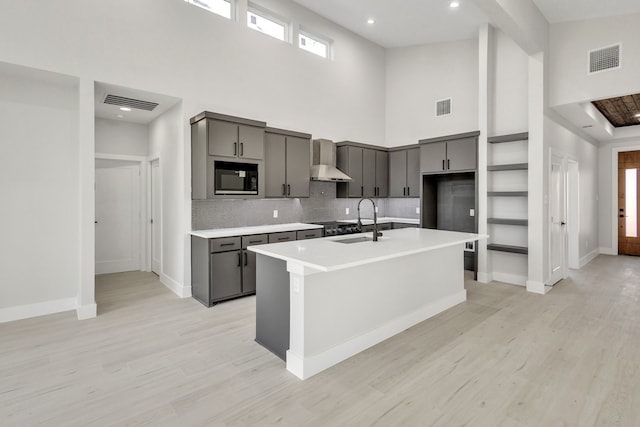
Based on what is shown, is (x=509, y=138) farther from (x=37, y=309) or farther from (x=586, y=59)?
(x=37, y=309)

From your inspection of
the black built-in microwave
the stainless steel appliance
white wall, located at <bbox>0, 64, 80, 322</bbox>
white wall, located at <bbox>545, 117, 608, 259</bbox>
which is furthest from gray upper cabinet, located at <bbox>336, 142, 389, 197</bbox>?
white wall, located at <bbox>0, 64, 80, 322</bbox>

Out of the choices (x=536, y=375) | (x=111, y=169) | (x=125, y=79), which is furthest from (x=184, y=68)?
(x=536, y=375)

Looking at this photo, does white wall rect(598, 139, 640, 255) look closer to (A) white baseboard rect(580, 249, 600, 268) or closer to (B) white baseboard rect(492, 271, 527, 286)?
(A) white baseboard rect(580, 249, 600, 268)

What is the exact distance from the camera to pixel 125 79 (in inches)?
154

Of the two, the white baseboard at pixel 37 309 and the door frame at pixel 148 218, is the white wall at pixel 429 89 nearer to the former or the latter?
the door frame at pixel 148 218

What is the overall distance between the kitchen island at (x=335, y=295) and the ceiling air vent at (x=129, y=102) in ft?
10.0

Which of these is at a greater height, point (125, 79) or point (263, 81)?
point (263, 81)

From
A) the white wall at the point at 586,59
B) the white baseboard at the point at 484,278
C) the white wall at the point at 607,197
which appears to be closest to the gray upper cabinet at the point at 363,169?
the white baseboard at the point at 484,278

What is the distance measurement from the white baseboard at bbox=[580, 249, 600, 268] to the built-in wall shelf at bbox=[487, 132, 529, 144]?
3352mm

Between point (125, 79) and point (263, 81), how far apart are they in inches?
76.6

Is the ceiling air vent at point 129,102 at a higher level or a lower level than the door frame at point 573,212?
higher

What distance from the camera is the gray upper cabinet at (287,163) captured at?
490 cm

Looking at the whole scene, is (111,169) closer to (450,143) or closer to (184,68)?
(184,68)

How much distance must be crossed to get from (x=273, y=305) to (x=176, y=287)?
248 cm
